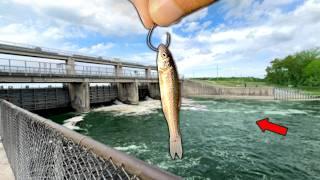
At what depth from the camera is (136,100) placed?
101ft

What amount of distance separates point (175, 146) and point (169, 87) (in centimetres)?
22

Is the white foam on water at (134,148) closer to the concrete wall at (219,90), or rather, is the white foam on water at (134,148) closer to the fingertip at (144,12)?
the fingertip at (144,12)

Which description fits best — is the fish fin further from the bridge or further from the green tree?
the green tree

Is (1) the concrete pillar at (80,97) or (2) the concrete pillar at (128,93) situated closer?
(1) the concrete pillar at (80,97)

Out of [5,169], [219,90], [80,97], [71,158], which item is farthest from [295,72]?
[71,158]

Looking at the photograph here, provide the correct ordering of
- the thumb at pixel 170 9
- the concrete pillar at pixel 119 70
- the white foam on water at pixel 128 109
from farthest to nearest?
1. the concrete pillar at pixel 119 70
2. the white foam on water at pixel 128 109
3. the thumb at pixel 170 9

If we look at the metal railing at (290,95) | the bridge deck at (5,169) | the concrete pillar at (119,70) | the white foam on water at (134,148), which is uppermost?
the concrete pillar at (119,70)

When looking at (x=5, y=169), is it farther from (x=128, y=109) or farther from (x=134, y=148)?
(x=128, y=109)

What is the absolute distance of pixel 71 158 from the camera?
1.35 meters

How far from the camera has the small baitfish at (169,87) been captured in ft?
2.96

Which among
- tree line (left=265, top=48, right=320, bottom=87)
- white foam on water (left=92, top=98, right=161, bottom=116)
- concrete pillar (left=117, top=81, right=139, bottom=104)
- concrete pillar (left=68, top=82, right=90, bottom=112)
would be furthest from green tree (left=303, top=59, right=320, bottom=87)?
concrete pillar (left=68, top=82, right=90, bottom=112)

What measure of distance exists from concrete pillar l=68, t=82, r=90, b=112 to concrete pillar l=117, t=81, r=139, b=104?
7668 mm

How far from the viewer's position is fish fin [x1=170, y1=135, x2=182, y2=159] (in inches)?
32.5

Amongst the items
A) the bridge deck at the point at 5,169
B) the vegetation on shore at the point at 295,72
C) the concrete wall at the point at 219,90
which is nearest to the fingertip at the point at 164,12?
the bridge deck at the point at 5,169
